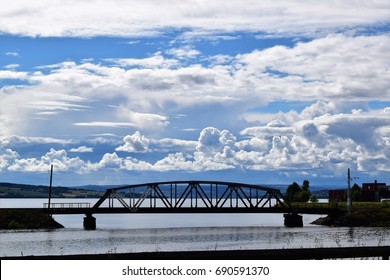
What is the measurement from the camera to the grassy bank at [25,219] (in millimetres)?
126250

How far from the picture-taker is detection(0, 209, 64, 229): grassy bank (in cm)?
12625

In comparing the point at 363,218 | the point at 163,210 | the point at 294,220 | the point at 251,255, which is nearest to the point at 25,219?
the point at 163,210

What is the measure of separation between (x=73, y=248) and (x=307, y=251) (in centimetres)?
4843

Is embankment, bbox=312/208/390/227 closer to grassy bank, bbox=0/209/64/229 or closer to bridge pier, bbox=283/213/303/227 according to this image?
bridge pier, bbox=283/213/303/227

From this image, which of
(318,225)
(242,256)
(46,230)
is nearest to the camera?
(242,256)

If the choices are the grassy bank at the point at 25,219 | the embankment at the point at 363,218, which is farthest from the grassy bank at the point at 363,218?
the grassy bank at the point at 25,219

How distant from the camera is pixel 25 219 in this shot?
422ft

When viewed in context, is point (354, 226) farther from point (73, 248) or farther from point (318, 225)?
point (73, 248)

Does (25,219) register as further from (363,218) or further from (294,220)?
(363,218)

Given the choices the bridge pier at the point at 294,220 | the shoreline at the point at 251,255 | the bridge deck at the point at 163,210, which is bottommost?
the shoreline at the point at 251,255

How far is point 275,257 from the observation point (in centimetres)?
4325

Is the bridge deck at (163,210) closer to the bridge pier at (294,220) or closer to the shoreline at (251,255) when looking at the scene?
the bridge pier at (294,220)

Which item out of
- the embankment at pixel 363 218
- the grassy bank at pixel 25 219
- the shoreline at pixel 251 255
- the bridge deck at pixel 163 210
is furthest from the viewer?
the embankment at pixel 363 218
